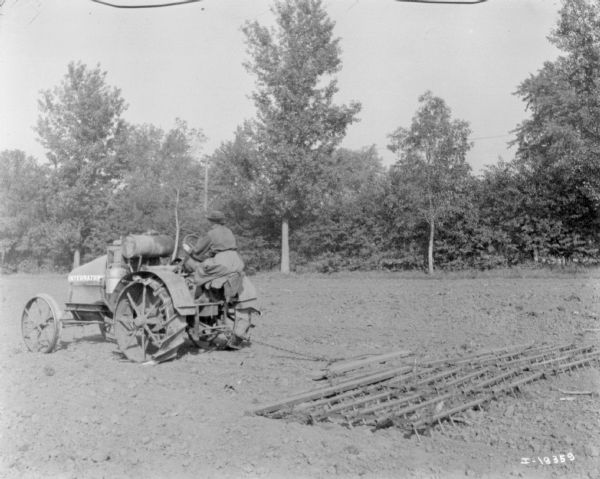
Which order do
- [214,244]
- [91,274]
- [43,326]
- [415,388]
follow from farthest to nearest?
1. [91,274]
2. [43,326]
3. [214,244]
4. [415,388]

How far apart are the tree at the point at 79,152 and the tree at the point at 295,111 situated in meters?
7.70

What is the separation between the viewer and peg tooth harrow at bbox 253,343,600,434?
4.92m

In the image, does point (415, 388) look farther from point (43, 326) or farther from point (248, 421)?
point (43, 326)

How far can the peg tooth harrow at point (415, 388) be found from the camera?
492cm

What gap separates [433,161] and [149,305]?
16.5 m

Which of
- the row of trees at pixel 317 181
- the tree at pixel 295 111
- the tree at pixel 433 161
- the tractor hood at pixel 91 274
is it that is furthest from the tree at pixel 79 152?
the tractor hood at pixel 91 274

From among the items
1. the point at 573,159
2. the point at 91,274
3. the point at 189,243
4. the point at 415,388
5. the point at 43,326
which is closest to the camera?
the point at 415,388

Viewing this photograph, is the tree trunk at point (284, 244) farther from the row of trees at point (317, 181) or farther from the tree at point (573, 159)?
the tree at point (573, 159)

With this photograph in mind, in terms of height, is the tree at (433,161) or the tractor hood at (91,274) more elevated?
the tree at (433,161)

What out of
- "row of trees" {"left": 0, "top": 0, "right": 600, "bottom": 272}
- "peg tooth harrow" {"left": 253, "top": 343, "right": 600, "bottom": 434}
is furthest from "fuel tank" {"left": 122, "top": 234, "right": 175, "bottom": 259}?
"row of trees" {"left": 0, "top": 0, "right": 600, "bottom": 272}

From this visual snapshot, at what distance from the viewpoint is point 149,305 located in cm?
777

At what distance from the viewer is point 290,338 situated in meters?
9.54

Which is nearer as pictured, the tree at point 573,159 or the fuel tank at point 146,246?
the fuel tank at point 146,246

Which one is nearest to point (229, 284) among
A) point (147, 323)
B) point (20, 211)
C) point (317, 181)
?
point (147, 323)
